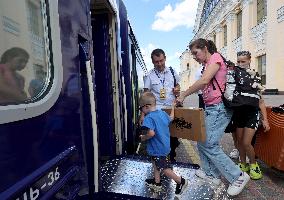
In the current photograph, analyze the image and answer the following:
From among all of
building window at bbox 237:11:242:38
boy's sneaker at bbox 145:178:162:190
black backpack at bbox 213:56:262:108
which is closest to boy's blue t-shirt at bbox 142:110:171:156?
boy's sneaker at bbox 145:178:162:190

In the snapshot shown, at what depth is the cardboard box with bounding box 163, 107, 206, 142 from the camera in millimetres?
3510

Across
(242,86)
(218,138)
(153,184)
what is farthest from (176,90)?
(153,184)

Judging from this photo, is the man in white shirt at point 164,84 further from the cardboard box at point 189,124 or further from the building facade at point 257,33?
the building facade at point 257,33

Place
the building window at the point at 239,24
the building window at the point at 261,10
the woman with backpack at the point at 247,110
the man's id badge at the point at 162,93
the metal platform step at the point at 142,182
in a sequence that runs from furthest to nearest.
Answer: the building window at the point at 239,24 < the building window at the point at 261,10 < the man's id badge at the point at 162,93 < the woman with backpack at the point at 247,110 < the metal platform step at the point at 142,182

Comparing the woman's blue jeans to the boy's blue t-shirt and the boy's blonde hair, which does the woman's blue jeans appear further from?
the boy's blonde hair

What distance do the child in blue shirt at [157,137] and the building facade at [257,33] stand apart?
17667 mm

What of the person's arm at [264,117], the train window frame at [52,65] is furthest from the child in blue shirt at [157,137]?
the train window frame at [52,65]

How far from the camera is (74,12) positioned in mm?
2176

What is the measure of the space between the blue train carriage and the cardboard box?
1.42m

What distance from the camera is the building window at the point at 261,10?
2167 centimetres

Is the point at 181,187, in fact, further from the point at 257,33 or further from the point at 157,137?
the point at 257,33

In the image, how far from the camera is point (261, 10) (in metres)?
22.5

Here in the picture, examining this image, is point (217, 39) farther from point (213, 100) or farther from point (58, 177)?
point (58, 177)

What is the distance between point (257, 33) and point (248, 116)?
20155 mm
